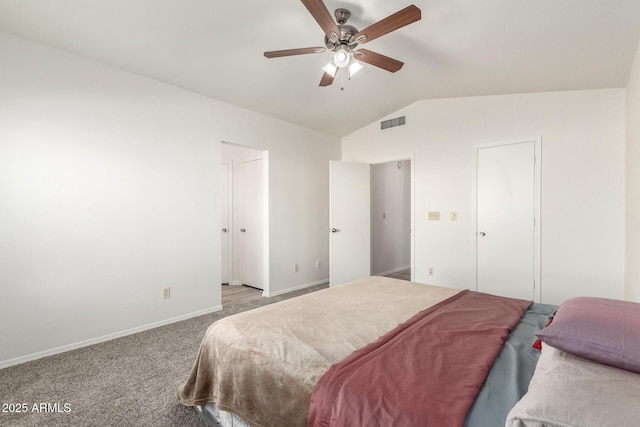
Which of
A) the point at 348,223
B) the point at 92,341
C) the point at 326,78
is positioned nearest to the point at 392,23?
the point at 326,78

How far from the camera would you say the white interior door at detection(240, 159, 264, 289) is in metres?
4.66

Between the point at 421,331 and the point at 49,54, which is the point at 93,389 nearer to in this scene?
the point at 421,331

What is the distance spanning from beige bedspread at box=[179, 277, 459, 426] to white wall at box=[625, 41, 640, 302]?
5.87 feet

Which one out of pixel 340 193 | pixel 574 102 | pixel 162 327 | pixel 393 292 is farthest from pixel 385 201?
pixel 162 327

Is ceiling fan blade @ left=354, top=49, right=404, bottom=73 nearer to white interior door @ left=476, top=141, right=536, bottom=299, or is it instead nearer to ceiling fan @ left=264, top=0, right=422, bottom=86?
ceiling fan @ left=264, top=0, right=422, bottom=86

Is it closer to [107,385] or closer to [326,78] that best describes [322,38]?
[326,78]

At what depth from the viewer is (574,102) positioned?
3203mm

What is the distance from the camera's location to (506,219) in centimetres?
362

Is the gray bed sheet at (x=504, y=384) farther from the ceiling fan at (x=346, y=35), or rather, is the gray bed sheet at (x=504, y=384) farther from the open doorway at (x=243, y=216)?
the open doorway at (x=243, y=216)

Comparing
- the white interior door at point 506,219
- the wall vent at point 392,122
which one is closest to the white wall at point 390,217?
the wall vent at point 392,122

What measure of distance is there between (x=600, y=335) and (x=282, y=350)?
116cm

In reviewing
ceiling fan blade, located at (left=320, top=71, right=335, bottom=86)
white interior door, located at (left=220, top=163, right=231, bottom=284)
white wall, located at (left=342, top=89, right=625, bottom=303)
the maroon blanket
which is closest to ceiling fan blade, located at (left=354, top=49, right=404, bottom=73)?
ceiling fan blade, located at (left=320, top=71, right=335, bottom=86)

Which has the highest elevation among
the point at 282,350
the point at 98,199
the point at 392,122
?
the point at 392,122

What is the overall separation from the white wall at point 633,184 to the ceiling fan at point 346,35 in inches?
73.5
